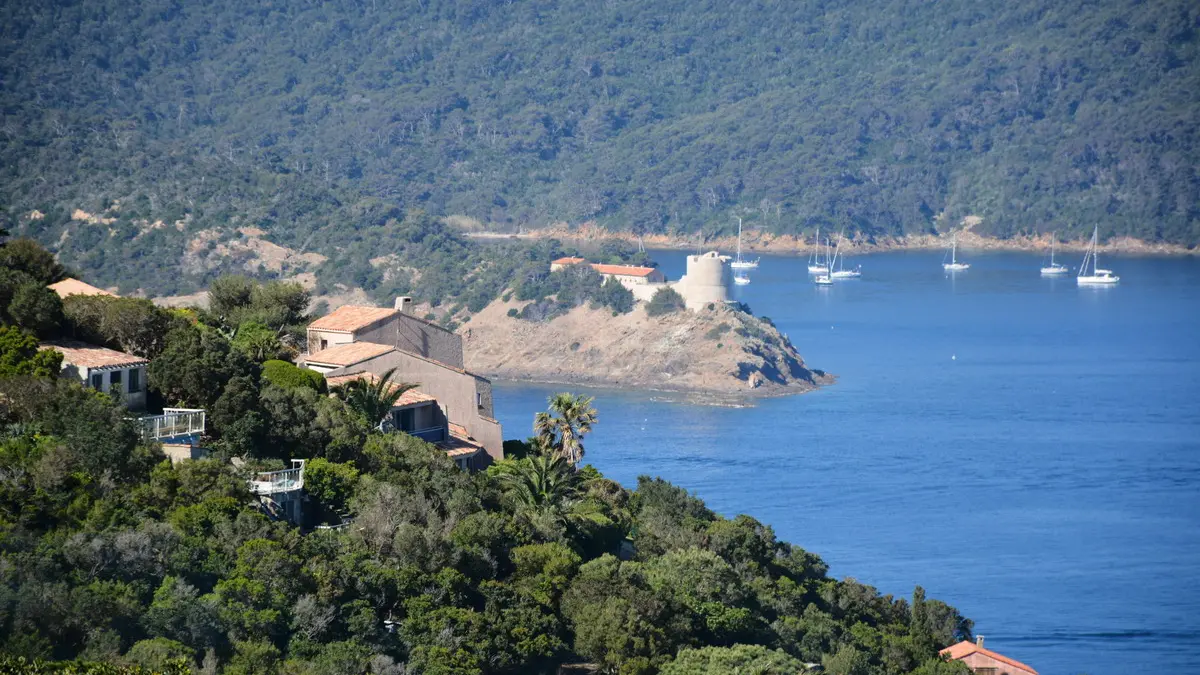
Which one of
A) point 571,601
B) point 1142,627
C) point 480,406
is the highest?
point 480,406

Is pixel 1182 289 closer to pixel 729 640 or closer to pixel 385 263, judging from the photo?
pixel 385 263

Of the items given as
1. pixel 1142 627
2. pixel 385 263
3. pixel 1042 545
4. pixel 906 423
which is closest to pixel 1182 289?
pixel 385 263

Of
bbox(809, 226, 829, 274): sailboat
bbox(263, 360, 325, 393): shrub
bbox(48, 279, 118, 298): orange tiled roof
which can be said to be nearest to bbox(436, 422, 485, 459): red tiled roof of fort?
bbox(263, 360, 325, 393): shrub

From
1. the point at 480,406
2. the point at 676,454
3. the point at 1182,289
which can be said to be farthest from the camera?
the point at 1182,289

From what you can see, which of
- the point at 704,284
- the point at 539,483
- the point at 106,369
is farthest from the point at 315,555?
the point at 704,284

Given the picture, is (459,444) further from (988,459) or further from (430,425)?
(988,459)
